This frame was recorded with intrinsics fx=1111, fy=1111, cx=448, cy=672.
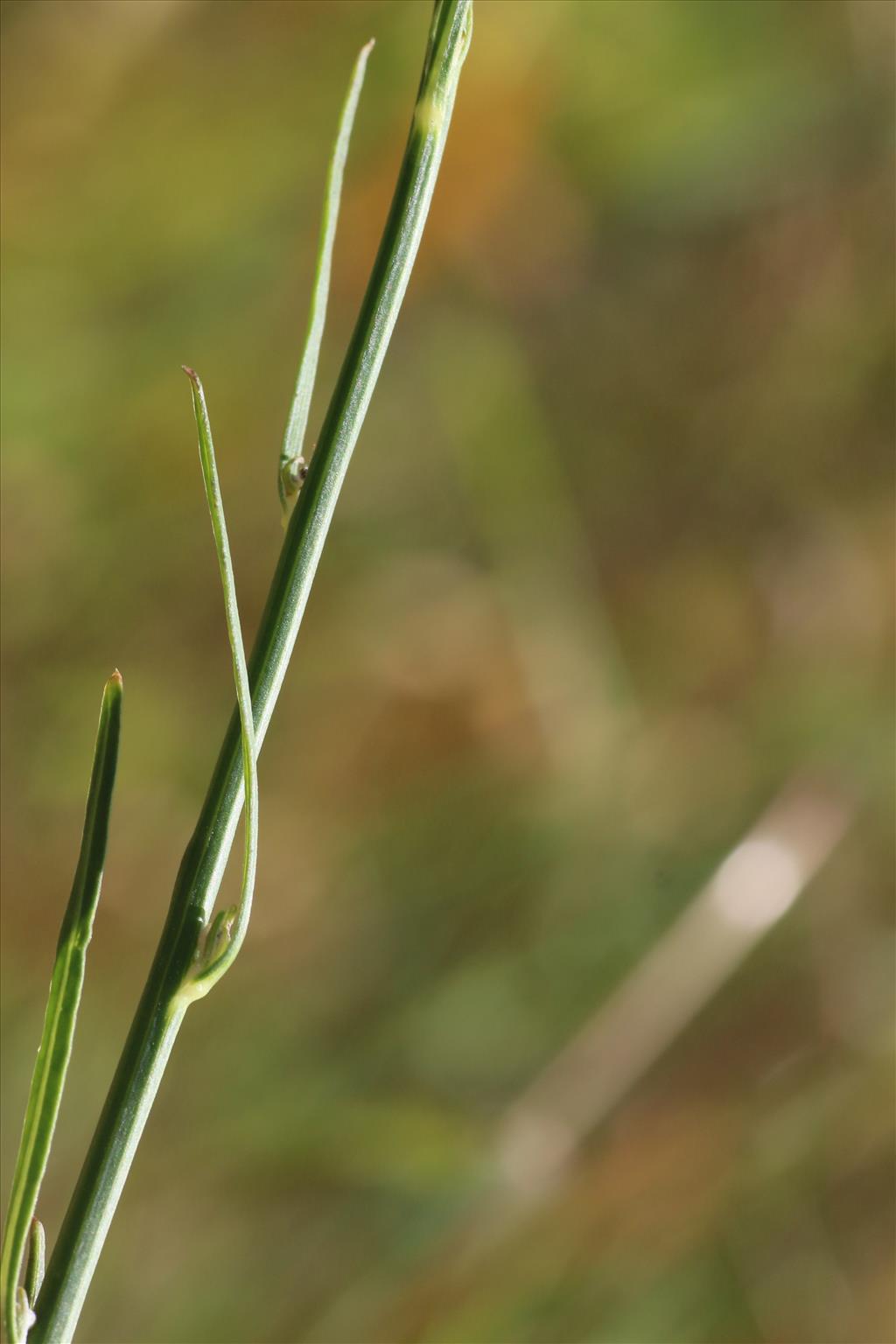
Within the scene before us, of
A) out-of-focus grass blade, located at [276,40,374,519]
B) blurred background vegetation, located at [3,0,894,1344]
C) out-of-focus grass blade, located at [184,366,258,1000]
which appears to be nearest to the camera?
out-of-focus grass blade, located at [184,366,258,1000]

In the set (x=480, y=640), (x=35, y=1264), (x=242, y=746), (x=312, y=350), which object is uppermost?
(x=480, y=640)

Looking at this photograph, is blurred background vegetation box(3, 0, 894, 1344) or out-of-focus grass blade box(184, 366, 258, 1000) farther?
blurred background vegetation box(3, 0, 894, 1344)

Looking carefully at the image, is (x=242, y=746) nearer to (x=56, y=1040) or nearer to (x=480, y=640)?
(x=56, y=1040)

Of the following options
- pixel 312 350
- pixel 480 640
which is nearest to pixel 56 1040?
pixel 312 350

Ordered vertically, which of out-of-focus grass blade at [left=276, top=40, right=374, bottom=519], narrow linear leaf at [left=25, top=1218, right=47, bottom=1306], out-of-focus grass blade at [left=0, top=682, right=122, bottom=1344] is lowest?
narrow linear leaf at [left=25, top=1218, right=47, bottom=1306]

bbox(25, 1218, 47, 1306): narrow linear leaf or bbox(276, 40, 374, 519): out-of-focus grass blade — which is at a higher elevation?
bbox(276, 40, 374, 519): out-of-focus grass blade

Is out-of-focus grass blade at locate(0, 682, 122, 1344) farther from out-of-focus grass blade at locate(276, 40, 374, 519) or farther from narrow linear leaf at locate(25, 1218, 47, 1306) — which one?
out-of-focus grass blade at locate(276, 40, 374, 519)

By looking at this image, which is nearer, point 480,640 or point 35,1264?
point 35,1264

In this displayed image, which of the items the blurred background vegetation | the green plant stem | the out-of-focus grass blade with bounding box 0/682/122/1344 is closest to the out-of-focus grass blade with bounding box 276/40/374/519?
the green plant stem
